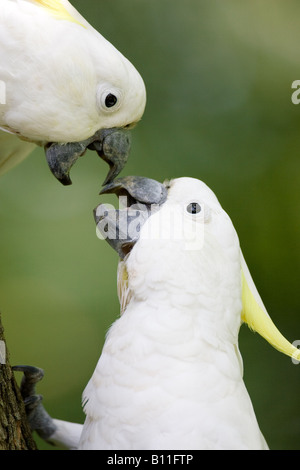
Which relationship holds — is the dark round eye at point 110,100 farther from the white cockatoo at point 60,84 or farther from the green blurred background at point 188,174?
the green blurred background at point 188,174

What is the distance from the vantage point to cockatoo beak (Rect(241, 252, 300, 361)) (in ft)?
5.18

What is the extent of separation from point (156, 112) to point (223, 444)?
268 cm

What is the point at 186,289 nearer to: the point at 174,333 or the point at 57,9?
the point at 174,333

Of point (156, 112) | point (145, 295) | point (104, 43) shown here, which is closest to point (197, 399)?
point (145, 295)

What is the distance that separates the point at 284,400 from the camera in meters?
3.69

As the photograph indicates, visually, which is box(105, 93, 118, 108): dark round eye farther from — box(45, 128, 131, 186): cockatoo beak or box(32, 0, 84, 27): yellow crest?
box(32, 0, 84, 27): yellow crest

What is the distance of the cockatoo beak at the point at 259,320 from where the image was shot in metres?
1.58

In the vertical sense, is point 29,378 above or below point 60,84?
below

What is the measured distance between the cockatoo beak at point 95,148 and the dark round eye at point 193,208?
0.44 meters

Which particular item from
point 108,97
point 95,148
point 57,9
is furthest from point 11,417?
point 57,9

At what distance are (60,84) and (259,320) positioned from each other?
0.92m

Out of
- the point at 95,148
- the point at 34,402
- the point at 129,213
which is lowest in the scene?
the point at 34,402

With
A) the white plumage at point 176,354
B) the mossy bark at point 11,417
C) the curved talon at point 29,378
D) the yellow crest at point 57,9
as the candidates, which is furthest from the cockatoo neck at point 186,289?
the yellow crest at point 57,9

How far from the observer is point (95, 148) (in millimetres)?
1974
